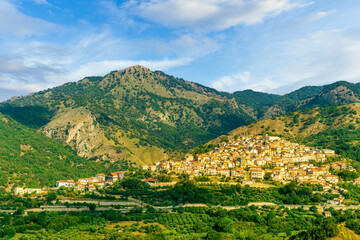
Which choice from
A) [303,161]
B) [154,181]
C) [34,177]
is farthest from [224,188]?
[34,177]

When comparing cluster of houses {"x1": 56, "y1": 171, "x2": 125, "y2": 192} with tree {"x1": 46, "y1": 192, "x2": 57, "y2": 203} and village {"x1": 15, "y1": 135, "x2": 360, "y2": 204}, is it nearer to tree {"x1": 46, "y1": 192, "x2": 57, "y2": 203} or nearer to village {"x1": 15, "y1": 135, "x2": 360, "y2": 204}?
village {"x1": 15, "y1": 135, "x2": 360, "y2": 204}

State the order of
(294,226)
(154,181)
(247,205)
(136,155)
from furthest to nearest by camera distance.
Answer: (136,155) → (154,181) → (247,205) → (294,226)

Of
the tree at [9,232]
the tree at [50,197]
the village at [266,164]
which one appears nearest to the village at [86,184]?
the tree at [50,197]

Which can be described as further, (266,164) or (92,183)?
(92,183)

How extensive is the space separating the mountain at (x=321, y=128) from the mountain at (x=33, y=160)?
6863 centimetres

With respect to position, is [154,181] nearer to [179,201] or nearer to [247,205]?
[179,201]

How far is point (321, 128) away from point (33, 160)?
115564 millimetres

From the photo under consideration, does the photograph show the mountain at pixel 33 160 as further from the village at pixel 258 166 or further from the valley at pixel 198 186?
the village at pixel 258 166

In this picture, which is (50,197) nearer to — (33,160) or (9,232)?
(9,232)

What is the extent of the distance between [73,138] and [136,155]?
35294mm

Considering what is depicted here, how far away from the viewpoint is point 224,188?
80000 mm

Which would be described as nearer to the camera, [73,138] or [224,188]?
[224,188]

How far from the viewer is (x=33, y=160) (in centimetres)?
12694

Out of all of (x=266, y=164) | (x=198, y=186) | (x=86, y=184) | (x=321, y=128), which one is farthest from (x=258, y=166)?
(x=321, y=128)
